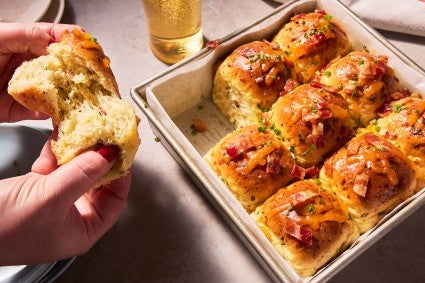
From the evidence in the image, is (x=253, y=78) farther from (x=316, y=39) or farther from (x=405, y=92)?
(x=405, y=92)

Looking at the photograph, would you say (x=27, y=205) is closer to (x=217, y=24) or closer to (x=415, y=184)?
(x=415, y=184)

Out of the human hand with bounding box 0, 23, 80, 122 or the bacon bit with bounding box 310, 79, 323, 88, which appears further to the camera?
the bacon bit with bounding box 310, 79, 323, 88

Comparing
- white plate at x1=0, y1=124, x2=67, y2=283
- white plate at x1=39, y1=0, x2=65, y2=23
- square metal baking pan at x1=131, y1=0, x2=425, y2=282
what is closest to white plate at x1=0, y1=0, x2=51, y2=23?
white plate at x1=39, y1=0, x2=65, y2=23

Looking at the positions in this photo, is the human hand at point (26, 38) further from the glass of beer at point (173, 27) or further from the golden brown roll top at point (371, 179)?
the golden brown roll top at point (371, 179)

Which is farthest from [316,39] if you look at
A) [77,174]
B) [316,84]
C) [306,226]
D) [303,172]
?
[77,174]

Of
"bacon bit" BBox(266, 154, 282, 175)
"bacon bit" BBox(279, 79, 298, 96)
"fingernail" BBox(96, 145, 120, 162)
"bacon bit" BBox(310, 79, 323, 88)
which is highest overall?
"fingernail" BBox(96, 145, 120, 162)

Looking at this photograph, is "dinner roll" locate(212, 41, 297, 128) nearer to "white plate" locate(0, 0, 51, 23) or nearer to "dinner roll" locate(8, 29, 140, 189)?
"dinner roll" locate(8, 29, 140, 189)
